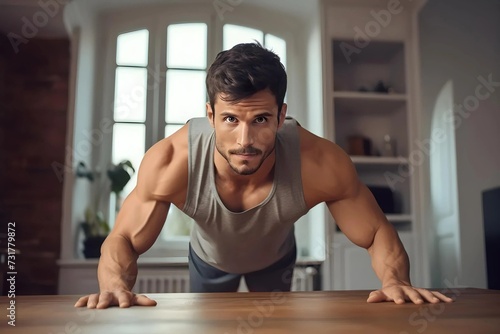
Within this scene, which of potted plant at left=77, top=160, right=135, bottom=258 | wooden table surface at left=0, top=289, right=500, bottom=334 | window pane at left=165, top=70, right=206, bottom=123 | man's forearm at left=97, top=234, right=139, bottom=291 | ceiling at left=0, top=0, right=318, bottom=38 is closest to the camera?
wooden table surface at left=0, top=289, right=500, bottom=334

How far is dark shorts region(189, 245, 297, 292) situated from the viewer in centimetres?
164

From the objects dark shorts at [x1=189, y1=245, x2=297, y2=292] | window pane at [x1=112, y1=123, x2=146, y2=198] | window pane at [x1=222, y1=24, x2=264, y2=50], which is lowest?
dark shorts at [x1=189, y1=245, x2=297, y2=292]

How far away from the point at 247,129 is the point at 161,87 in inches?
73.3

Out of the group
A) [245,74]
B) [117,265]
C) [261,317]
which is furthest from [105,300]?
[245,74]

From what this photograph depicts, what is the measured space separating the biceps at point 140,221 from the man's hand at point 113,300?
0.25 metres

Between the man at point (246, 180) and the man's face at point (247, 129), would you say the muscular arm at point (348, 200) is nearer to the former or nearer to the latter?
the man at point (246, 180)

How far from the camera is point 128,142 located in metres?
2.82

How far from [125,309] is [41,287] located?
1.84 m

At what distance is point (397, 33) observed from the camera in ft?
9.09

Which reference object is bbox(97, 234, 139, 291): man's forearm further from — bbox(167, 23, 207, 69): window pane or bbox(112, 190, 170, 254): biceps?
bbox(167, 23, 207, 69): window pane

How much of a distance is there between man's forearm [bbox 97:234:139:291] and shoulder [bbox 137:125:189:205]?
131mm

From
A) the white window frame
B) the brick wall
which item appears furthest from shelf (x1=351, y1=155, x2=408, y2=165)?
the brick wall

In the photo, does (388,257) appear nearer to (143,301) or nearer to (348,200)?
(348,200)

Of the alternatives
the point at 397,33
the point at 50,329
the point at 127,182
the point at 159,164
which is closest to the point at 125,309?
the point at 50,329
